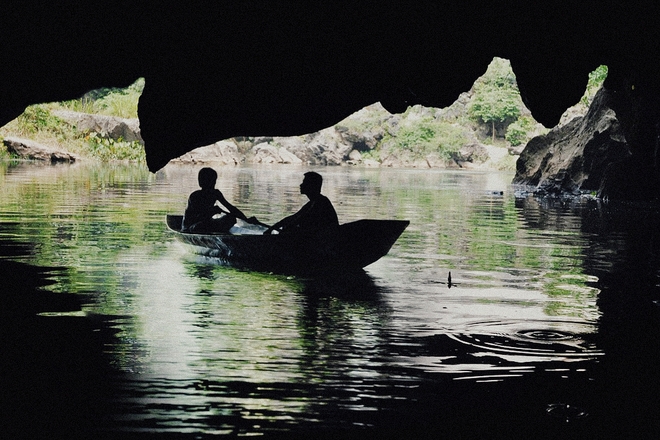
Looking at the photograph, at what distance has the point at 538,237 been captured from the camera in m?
16.3

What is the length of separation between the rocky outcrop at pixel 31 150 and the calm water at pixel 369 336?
84.6 feet

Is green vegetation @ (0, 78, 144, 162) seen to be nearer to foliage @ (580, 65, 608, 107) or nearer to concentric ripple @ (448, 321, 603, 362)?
foliage @ (580, 65, 608, 107)

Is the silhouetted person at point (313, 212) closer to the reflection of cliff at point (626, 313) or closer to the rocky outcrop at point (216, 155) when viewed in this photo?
the reflection of cliff at point (626, 313)

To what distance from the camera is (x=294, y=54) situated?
10875mm

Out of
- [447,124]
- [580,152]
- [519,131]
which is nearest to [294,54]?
[580,152]

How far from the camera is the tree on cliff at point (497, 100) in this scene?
57.1 meters

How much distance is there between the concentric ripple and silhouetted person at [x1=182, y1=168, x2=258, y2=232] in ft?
18.2

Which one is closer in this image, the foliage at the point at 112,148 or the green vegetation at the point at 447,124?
the foliage at the point at 112,148

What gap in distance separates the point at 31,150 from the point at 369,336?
36.3 meters

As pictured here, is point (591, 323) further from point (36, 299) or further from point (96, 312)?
point (36, 299)

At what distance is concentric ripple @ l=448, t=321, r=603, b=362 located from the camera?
279 inches

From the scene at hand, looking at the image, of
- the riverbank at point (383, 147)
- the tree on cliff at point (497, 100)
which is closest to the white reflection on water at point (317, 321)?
the riverbank at point (383, 147)

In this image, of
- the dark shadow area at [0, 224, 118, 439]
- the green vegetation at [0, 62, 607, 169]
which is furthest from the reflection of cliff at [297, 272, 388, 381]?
the green vegetation at [0, 62, 607, 169]

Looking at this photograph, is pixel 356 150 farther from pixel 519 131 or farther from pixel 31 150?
pixel 31 150
